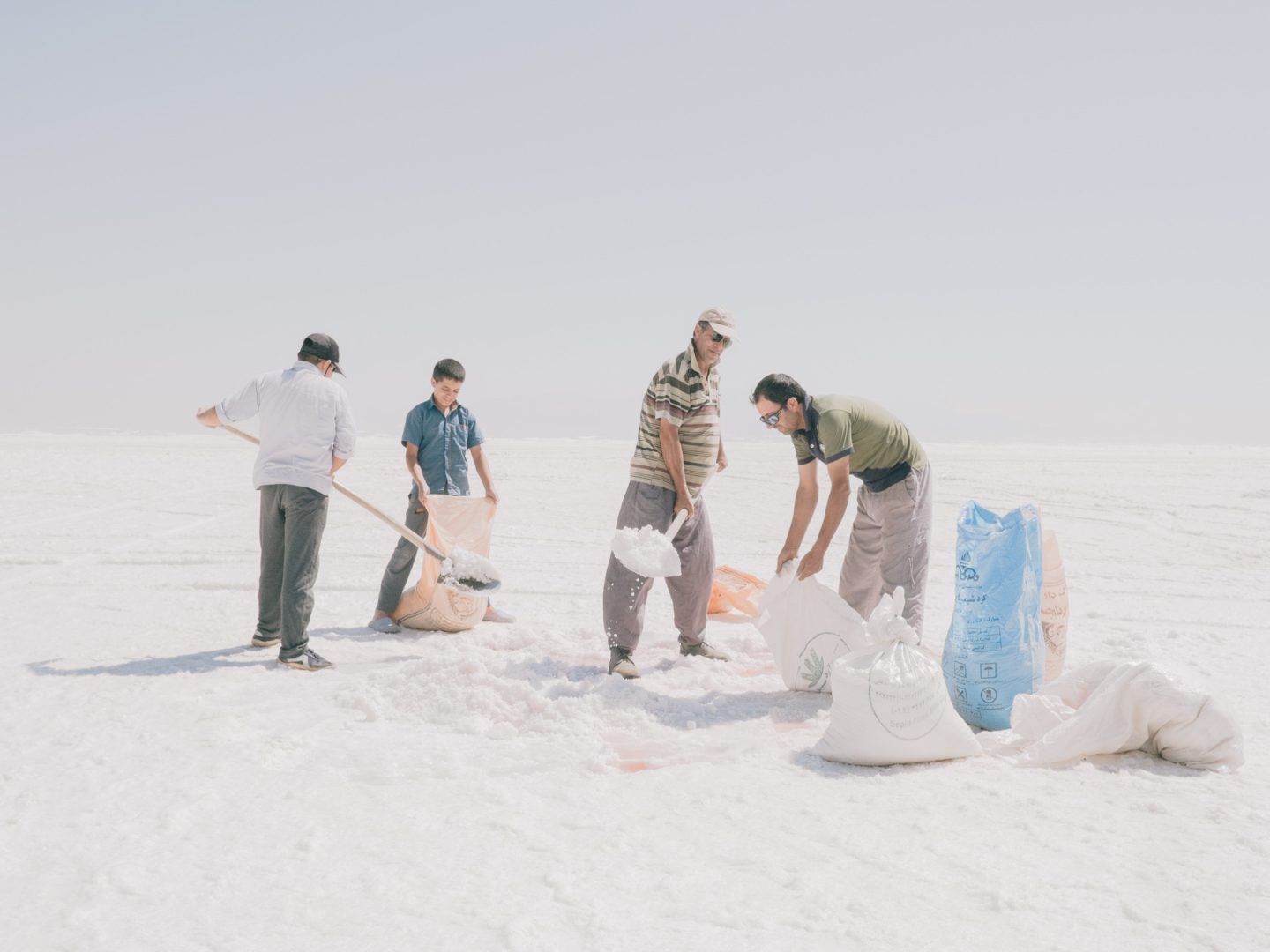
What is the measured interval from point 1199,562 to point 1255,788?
6.87 m

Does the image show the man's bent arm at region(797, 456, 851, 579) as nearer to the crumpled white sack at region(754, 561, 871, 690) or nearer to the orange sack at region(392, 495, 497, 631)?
the crumpled white sack at region(754, 561, 871, 690)

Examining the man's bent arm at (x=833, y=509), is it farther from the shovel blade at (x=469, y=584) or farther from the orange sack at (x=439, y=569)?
the orange sack at (x=439, y=569)

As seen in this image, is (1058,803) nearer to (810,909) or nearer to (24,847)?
(810,909)

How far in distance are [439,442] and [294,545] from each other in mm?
1175

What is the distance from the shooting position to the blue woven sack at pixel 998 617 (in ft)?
11.9

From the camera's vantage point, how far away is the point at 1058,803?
285 cm

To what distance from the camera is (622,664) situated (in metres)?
4.32

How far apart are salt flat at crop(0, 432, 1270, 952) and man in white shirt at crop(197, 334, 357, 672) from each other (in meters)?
0.33

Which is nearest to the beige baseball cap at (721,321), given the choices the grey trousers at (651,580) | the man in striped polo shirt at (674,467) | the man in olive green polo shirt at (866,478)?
the man in striped polo shirt at (674,467)

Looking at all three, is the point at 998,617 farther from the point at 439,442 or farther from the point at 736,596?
the point at 439,442

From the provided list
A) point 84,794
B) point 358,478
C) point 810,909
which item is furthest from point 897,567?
point 358,478

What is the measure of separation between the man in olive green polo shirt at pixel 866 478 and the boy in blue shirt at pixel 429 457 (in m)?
1.98

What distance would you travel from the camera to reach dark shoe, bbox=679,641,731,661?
4.76 meters

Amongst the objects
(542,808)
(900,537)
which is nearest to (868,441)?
(900,537)
